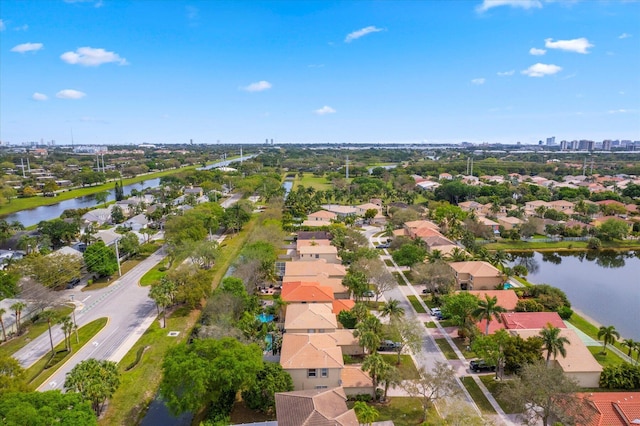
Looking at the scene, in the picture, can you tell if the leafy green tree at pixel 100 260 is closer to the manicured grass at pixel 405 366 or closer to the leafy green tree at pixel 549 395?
the manicured grass at pixel 405 366

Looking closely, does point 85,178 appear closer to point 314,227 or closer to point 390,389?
point 314,227

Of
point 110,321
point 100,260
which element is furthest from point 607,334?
point 100,260

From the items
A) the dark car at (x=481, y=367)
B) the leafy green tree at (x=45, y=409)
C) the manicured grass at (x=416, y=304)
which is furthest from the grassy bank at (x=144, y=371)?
the dark car at (x=481, y=367)

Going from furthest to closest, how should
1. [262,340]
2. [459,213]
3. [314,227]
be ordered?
[459,213] < [314,227] < [262,340]

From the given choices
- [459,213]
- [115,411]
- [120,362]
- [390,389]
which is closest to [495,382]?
[390,389]

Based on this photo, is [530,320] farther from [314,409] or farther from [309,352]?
[314,409]
